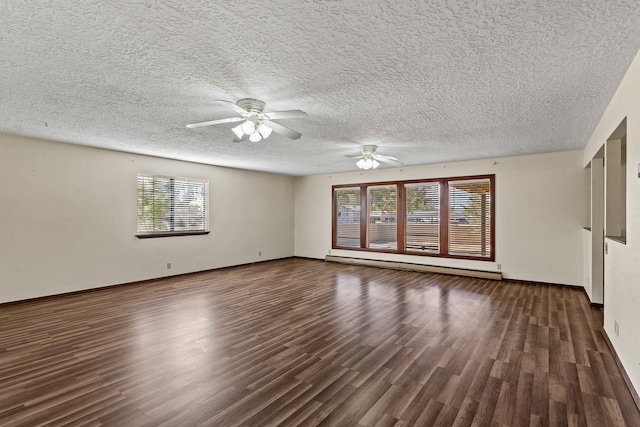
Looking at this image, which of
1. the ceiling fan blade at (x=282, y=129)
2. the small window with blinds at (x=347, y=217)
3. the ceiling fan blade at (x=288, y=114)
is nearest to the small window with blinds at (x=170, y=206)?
the small window with blinds at (x=347, y=217)

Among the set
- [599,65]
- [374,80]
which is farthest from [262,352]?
[599,65]

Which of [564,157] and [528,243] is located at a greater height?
[564,157]

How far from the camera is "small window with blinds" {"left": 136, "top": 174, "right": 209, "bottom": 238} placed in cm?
601

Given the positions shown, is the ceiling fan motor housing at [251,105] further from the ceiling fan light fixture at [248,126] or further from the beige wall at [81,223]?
the beige wall at [81,223]

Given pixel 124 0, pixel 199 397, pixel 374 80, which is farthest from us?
pixel 374 80

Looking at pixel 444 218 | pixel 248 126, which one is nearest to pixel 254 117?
pixel 248 126

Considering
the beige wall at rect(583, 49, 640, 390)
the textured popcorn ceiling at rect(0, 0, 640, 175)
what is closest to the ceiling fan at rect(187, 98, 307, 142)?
the textured popcorn ceiling at rect(0, 0, 640, 175)

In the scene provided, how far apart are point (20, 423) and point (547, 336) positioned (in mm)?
4458

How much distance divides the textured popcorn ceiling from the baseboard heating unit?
299 centimetres

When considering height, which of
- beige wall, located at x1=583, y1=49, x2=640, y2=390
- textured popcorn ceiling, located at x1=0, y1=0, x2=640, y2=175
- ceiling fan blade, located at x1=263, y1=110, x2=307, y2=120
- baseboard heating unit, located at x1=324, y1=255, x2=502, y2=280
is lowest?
baseboard heating unit, located at x1=324, y1=255, x2=502, y2=280

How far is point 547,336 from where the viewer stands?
129 inches

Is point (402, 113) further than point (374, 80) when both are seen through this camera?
Yes

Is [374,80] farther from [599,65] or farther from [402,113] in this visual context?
[599,65]

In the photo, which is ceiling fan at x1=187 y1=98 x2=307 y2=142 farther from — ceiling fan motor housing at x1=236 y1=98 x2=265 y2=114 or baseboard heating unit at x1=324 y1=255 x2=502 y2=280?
baseboard heating unit at x1=324 y1=255 x2=502 y2=280
